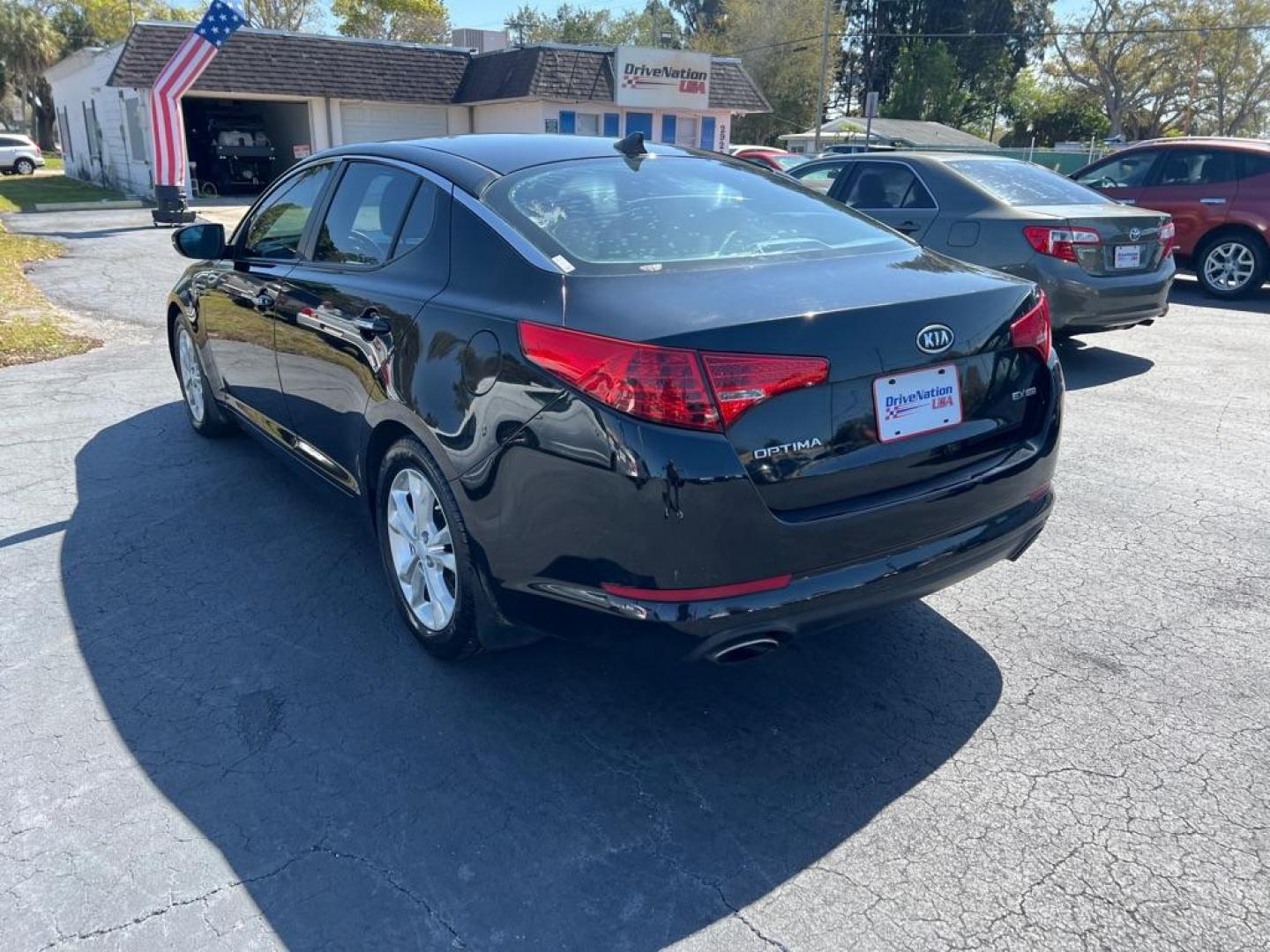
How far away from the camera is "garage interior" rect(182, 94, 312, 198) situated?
89.5 feet

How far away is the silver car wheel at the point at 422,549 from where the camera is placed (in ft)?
10.3

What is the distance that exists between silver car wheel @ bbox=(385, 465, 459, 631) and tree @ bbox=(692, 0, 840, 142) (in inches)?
2101

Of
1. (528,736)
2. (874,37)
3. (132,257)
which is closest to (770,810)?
(528,736)

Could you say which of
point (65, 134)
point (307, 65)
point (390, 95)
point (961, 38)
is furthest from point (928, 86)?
point (65, 134)

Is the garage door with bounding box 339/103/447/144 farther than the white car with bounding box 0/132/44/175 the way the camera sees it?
No

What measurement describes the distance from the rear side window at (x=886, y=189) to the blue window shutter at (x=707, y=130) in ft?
74.7

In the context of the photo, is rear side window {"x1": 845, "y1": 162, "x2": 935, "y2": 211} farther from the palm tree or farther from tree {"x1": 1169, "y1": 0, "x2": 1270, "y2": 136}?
the palm tree

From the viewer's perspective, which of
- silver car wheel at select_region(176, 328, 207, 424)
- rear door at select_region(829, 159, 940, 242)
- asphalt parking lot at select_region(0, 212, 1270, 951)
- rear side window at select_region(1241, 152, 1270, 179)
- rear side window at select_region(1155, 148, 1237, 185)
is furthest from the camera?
rear side window at select_region(1155, 148, 1237, 185)

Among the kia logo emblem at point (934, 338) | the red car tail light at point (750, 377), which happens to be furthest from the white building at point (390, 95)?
the red car tail light at point (750, 377)

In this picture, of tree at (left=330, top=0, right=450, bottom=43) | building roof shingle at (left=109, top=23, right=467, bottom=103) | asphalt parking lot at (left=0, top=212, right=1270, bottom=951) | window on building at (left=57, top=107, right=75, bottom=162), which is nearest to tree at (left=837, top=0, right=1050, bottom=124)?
tree at (left=330, top=0, right=450, bottom=43)

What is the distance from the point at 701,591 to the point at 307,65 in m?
27.0

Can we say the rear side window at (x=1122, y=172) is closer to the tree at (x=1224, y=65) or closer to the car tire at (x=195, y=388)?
the car tire at (x=195, y=388)

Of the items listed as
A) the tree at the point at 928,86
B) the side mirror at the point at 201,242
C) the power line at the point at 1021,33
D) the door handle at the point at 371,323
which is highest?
the power line at the point at 1021,33

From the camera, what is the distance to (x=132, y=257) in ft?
46.0
